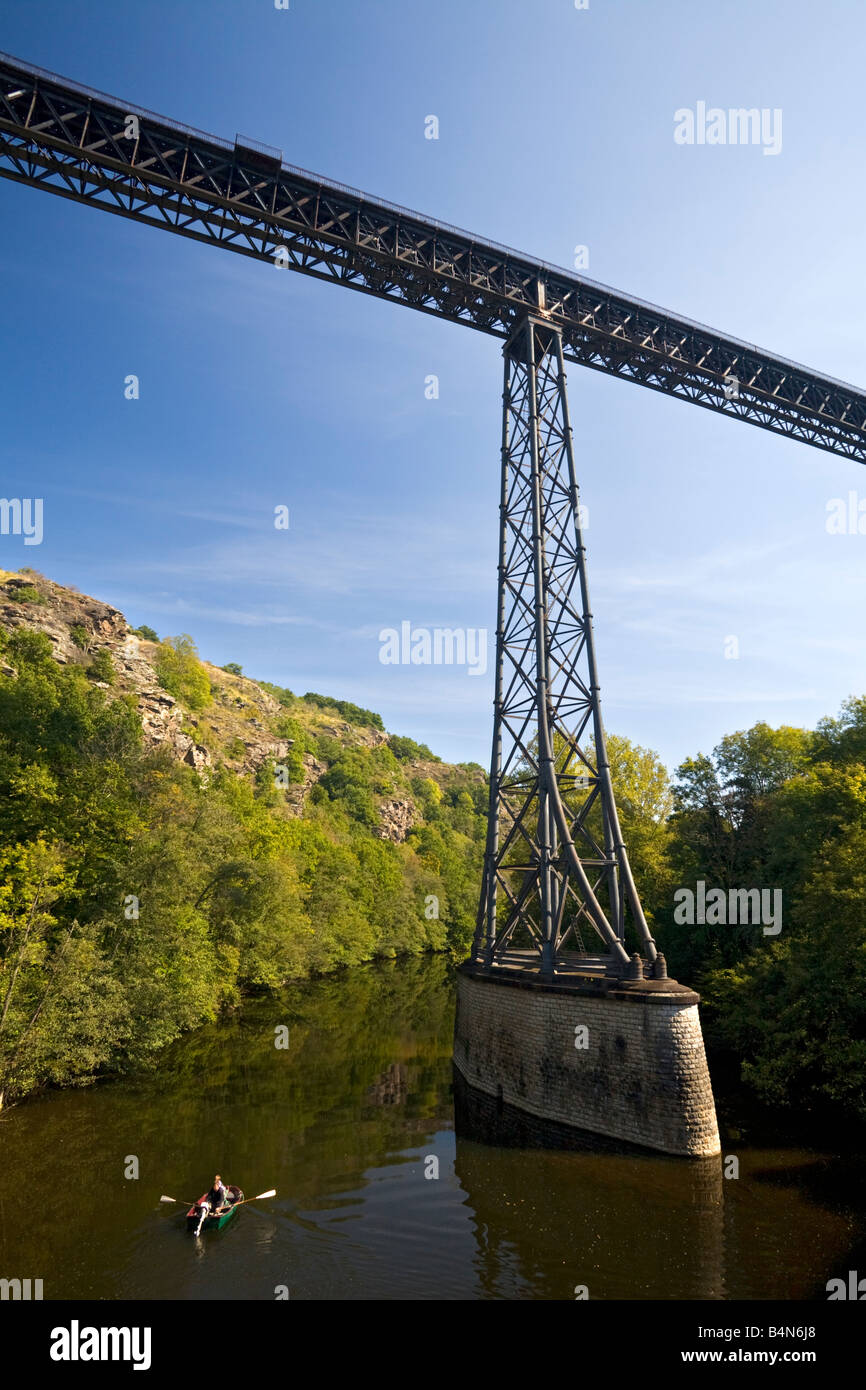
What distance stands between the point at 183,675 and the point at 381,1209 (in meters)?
83.5

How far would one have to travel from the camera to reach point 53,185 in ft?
66.6

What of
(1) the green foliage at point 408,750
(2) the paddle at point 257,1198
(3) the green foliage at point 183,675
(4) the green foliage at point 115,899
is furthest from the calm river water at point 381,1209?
(1) the green foliage at point 408,750

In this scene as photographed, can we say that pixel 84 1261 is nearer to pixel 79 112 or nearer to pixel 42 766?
pixel 42 766

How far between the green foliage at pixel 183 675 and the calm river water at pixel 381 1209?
67.6m

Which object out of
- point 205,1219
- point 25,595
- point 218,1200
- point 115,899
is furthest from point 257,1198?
point 25,595

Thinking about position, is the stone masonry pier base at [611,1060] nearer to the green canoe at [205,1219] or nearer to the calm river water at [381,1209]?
the calm river water at [381,1209]

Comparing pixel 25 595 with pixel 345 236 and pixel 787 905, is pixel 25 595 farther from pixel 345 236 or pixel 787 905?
pixel 787 905

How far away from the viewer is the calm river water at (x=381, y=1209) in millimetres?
10258

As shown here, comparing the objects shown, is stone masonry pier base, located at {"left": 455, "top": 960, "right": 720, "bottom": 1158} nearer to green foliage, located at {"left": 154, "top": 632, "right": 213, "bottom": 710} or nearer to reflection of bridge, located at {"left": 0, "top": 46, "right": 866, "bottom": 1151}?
reflection of bridge, located at {"left": 0, "top": 46, "right": 866, "bottom": 1151}

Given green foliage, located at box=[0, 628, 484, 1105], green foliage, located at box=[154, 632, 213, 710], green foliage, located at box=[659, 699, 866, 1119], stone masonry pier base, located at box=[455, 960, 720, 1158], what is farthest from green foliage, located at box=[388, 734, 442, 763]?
stone masonry pier base, located at box=[455, 960, 720, 1158]
